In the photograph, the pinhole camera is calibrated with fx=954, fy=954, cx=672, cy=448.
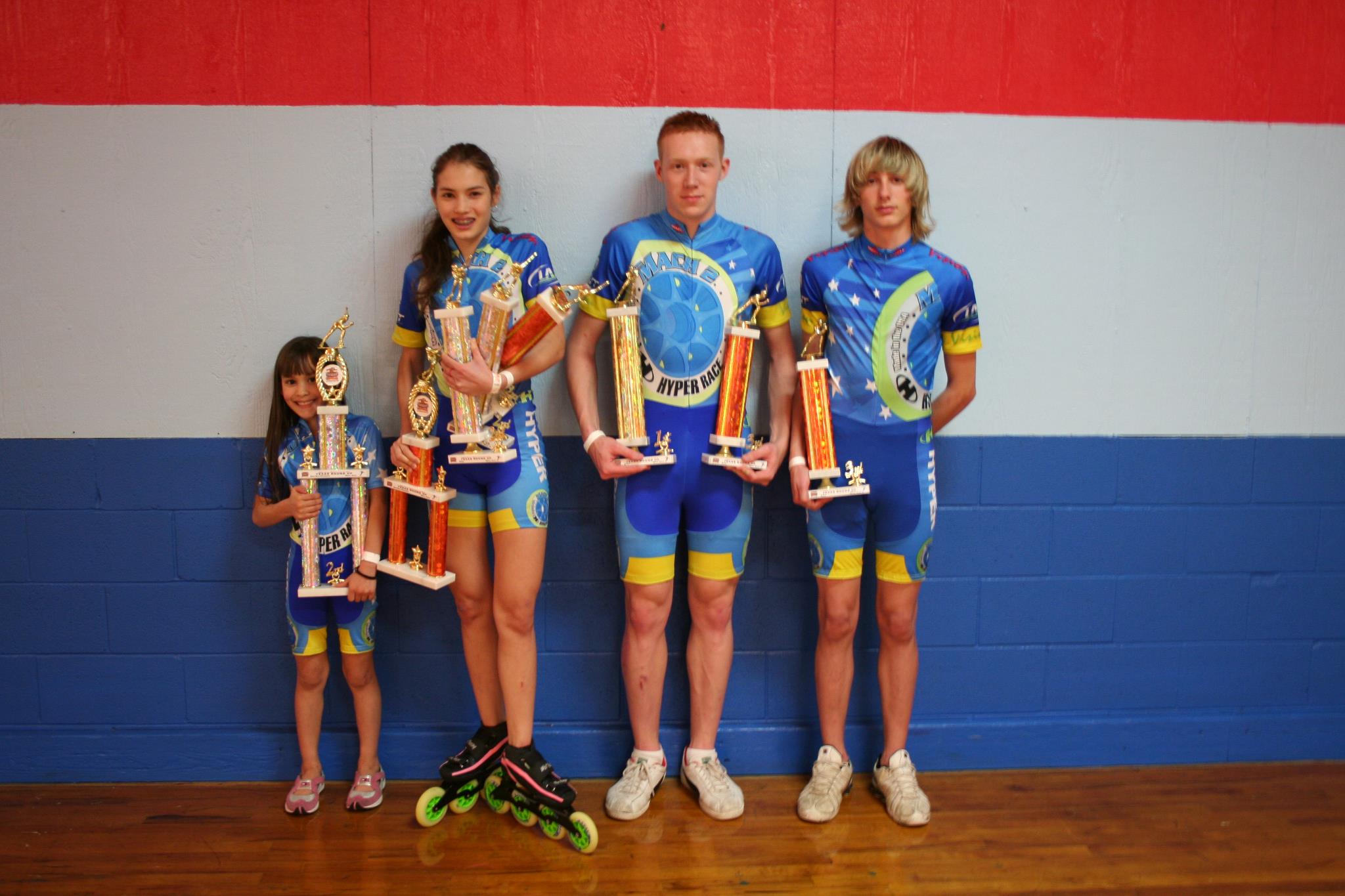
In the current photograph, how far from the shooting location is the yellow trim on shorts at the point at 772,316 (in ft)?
8.37

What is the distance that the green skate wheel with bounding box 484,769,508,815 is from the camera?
2.56 metres

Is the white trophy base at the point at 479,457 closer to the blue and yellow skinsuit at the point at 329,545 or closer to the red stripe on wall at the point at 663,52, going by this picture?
the blue and yellow skinsuit at the point at 329,545

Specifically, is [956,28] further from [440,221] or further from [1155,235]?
[440,221]

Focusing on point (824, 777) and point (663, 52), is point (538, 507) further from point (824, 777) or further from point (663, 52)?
point (663, 52)

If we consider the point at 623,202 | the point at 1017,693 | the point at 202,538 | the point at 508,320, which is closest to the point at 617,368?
the point at 508,320

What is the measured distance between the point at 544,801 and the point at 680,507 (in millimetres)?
822

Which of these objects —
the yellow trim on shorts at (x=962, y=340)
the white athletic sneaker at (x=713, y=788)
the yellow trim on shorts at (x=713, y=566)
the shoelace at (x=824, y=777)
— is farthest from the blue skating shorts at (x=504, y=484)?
the yellow trim on shorts at (x=962, y=340)

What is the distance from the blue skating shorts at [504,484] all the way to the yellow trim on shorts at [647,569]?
10.2 inches

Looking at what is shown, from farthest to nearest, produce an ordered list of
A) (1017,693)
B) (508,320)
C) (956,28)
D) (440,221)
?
(1017,693) < (956,28) < (440,221) < (508,320)

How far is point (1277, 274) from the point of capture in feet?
9.37

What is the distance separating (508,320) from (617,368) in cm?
30

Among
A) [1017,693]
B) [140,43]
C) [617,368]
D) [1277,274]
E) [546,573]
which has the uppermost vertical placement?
[140,43]

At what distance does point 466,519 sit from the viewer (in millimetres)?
2502

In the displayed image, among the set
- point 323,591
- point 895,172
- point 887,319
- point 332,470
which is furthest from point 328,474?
point 895,172
